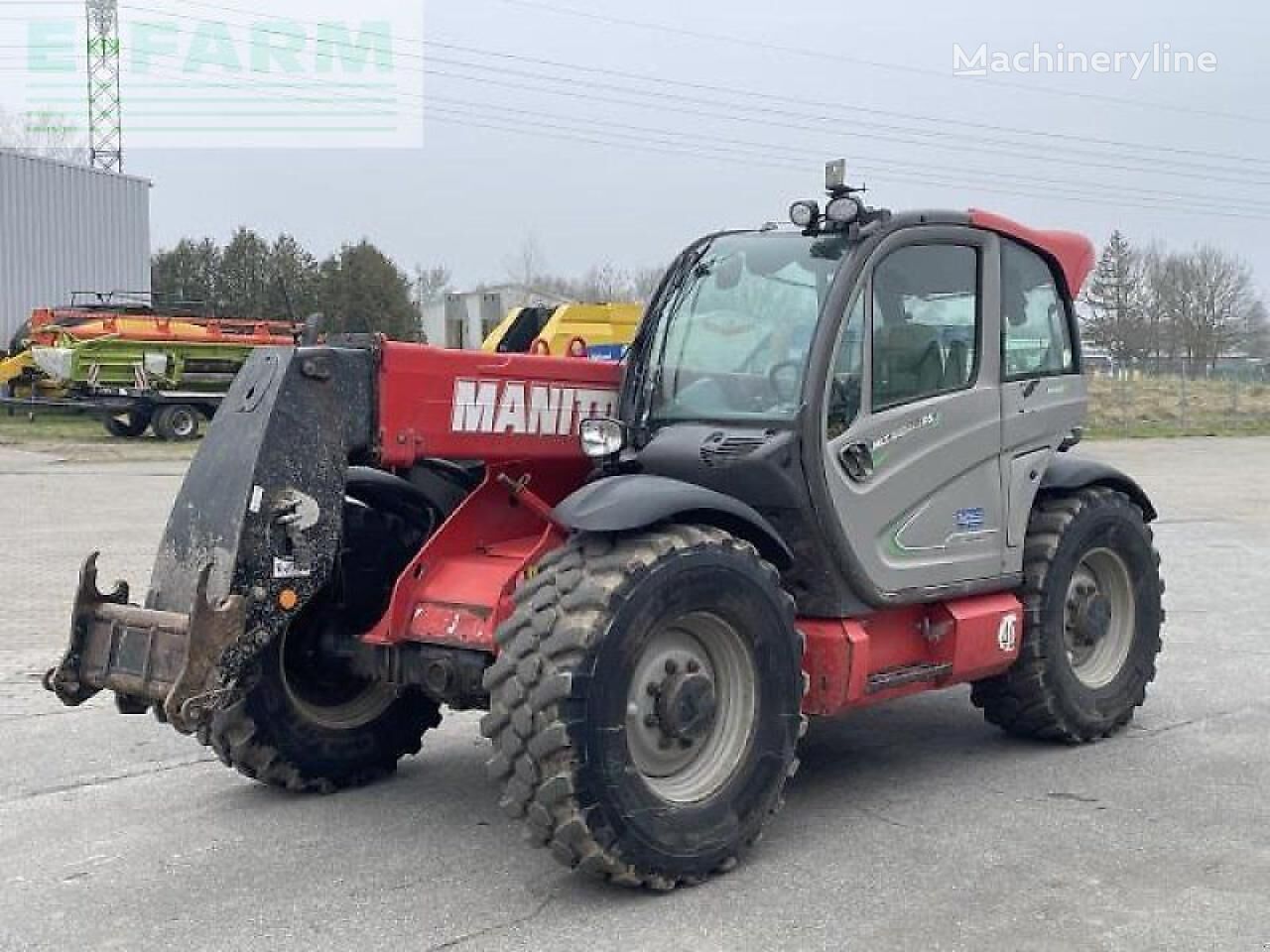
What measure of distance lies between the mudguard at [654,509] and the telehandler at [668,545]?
0.01 meters

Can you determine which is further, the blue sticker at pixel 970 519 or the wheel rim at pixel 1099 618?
the wheel rim at pixel 1099 618

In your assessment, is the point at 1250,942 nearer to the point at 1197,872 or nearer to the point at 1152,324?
the point at 1197,872

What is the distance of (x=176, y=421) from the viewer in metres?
29.0

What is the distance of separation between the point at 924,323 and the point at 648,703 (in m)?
2.10

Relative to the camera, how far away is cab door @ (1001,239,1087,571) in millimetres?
6383

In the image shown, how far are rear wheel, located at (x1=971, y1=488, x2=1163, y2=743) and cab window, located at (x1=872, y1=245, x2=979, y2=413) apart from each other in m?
0.99

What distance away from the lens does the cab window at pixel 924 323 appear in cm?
578

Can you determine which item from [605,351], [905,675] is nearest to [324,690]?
[605,351]

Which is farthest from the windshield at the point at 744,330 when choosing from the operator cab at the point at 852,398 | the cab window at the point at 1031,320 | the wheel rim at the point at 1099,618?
the wheel rim at the point at 1099,618

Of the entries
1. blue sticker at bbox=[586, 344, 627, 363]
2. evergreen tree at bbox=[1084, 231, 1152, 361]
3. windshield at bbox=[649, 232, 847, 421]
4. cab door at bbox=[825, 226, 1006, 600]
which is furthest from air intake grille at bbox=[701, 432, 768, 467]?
evergreen tree at bbox=[1084, 231, 1152, 361]

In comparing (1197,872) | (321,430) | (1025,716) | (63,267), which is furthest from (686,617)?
(63,267)

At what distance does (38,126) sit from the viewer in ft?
172

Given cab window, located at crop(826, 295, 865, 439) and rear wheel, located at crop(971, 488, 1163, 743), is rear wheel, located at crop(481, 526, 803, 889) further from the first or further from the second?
rear wheel, located at crop(971, 488, 1163, 743)

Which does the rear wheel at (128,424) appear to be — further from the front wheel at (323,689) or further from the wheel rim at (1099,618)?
the wheel rim at (1099,618)
